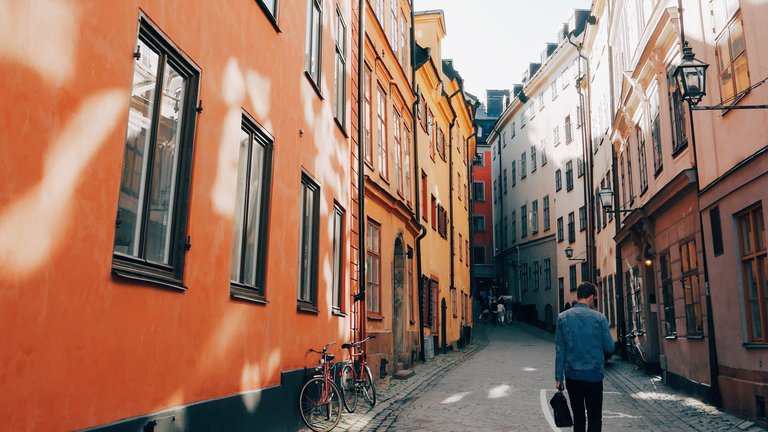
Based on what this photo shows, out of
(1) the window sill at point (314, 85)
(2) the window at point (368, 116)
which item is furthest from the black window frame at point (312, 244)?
(2) the window at point (368, 116)

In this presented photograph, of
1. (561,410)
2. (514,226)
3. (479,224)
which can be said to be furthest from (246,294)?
(479,224)

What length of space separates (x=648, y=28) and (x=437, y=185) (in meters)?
11.9

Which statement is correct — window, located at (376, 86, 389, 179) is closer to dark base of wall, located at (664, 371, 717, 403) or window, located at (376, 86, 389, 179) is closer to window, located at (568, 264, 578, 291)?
dark base of wall, located at (664, 371, 717, 403)

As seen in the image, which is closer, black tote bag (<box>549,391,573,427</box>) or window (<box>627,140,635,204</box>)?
black tote bag (<box>549,391,573,427</box>)

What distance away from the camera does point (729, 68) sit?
1075 cm

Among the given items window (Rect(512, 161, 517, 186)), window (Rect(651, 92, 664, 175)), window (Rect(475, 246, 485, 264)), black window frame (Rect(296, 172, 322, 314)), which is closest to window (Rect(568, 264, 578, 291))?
window (Rect(512, 161, 517, 186))

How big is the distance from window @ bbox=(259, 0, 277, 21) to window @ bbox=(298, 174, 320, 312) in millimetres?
2287

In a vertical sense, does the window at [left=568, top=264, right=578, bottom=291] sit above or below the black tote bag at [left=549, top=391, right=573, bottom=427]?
above

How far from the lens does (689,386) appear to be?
42.8ft

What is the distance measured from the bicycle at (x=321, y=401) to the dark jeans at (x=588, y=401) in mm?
3146

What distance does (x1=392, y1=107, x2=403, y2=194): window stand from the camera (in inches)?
712

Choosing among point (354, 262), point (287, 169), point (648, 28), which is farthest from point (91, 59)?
point (648, 28)

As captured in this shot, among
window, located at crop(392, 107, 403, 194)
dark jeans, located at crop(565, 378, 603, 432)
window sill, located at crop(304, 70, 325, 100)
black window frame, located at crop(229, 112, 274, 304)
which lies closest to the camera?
dark jeans, located at crop(565, 378, 603, 432)

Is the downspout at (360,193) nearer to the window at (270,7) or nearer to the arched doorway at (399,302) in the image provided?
the arched doorway at (399,302)
